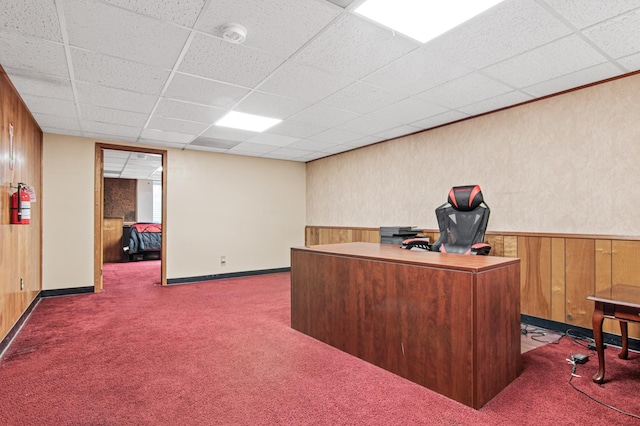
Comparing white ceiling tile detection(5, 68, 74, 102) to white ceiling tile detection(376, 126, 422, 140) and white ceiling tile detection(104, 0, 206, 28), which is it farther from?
white ceiling tile detection(376, 126, 422, 140)

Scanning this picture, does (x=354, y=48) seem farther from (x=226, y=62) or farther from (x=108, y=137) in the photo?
(x=108, y=137)

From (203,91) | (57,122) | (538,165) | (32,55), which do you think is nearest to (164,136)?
(57,122)

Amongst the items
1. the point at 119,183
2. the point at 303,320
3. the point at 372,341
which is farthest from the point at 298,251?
the point at 119,183

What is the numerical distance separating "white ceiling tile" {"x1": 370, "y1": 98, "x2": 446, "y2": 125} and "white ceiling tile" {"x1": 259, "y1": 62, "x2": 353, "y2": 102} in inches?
32.5

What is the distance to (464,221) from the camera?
3260 millimetres

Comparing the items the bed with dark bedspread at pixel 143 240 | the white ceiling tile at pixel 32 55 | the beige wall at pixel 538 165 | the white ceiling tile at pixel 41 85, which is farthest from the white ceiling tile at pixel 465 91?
the bed with dark bedspread at pixel 143 240

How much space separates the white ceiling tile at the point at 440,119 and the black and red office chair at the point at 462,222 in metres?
1.18

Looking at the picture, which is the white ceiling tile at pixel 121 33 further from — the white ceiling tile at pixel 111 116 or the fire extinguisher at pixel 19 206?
the fire extinguisher at pixel 19 206

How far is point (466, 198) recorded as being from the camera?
A: 10.6ft

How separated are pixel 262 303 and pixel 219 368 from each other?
187 centimetres

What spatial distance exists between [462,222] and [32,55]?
3.84 m

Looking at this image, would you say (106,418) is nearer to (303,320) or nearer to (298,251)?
(303,320)

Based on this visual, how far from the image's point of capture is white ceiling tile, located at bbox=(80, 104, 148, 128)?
3736mm

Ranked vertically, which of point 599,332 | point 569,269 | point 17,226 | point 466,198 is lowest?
point 599,332
